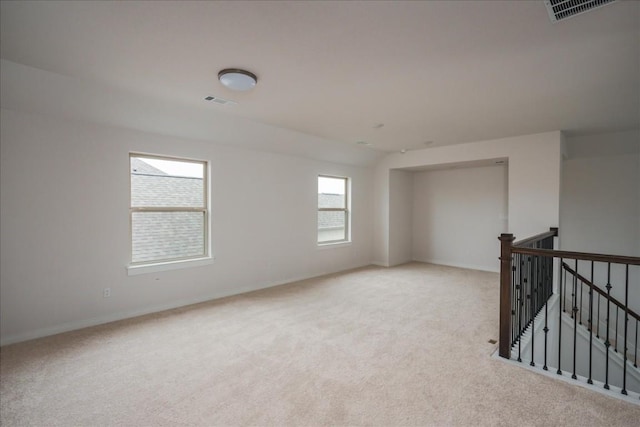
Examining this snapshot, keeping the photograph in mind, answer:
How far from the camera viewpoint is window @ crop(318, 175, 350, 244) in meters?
6.10

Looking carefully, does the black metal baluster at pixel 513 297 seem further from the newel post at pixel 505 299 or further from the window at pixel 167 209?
the window at pixel 167 209

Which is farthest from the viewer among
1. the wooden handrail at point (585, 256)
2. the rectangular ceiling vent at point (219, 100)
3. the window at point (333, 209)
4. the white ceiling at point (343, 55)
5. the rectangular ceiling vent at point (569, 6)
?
the window at point (333, 209)

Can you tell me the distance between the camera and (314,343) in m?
2.97

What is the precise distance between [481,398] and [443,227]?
17.2 ft

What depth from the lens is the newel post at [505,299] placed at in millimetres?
2660

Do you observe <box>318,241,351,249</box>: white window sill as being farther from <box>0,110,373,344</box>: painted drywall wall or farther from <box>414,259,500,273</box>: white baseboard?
<box>414,259,500,273</box>: white baseboard

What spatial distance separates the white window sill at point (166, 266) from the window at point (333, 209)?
2.45 m

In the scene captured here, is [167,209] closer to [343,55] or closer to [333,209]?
[343,55]

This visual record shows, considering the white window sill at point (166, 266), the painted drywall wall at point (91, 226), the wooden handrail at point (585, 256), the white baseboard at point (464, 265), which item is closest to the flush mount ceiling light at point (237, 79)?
the painted drywall wall at point (91, 226)

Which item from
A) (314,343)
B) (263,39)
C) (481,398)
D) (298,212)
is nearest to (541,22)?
(263,39)

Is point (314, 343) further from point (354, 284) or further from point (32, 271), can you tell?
point (32, 271)

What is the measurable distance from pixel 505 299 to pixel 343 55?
99.4 inches

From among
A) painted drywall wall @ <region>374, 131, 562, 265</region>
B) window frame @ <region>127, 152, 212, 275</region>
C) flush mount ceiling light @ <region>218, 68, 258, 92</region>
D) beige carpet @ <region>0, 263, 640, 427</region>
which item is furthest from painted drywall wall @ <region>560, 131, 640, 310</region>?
window frame @ <region>127, 152, 212, 275</region>

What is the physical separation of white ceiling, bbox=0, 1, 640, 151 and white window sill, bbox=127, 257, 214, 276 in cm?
178
